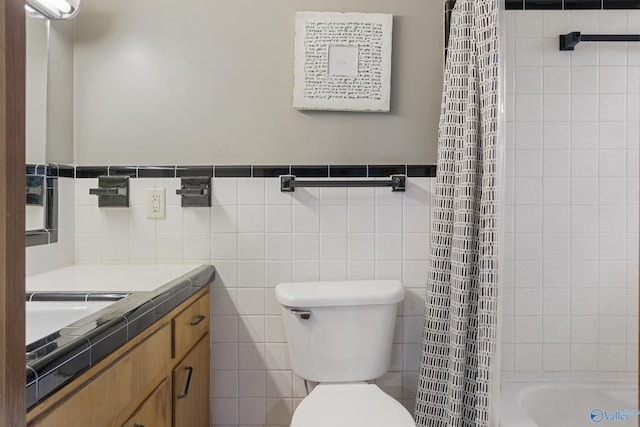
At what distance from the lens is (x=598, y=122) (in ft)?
6.04

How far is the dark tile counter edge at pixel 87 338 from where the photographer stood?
0.60 metres

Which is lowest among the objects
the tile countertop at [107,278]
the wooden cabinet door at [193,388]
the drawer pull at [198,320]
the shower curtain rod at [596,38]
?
the wooden cabinet door at [193,388]

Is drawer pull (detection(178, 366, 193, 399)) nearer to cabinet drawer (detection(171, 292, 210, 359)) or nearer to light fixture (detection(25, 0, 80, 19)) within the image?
cabinet drawer (detection(171, 292, 210, 359))

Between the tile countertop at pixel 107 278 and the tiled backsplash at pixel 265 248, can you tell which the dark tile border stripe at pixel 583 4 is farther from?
the tile countertop at pixel 107 278

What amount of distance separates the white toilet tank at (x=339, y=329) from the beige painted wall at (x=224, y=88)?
0.56 meters

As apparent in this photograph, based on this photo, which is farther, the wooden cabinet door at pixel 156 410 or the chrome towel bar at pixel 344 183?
the chrome towel bar at pixel 344 183

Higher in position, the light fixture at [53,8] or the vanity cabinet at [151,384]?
the light fixture at [53,8]

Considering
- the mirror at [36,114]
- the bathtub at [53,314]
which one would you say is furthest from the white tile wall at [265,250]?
the bathtub at [53,314]

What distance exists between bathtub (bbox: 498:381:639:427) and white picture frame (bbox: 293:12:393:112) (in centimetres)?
134

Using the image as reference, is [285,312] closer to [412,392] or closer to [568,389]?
[412,392]

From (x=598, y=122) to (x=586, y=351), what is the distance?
0.99 metres

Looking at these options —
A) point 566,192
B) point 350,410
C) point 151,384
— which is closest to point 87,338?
point 151,384

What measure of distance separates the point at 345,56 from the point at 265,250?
85 cm

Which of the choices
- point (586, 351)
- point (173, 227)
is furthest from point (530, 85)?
point (173, 227)
